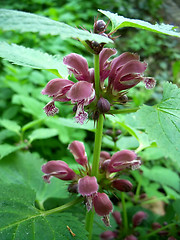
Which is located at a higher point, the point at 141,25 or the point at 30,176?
the point at 141,25

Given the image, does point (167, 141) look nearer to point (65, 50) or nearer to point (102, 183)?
point (102, 183)

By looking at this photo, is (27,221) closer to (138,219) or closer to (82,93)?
(82,93)

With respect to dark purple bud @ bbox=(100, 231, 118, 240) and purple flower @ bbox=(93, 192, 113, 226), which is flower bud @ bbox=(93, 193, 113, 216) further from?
dark purple bud @ bbox=(100, 231, 118, 240)

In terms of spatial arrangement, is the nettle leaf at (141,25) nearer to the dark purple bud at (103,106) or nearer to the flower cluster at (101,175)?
the dark purple bud at (103,106)

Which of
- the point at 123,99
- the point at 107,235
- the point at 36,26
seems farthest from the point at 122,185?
the point at 36,26

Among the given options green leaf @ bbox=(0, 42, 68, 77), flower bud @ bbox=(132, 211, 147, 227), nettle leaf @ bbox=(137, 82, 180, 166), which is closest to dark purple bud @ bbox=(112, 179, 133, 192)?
nettle leaf @ bbox=(137, 82, 180, 166)

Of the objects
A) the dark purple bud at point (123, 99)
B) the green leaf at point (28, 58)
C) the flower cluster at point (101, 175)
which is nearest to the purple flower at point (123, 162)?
the flower cluster at point (101, 175)

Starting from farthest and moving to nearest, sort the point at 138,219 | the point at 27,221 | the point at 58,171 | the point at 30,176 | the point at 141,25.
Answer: the point at 138,219
the point at 30,176
the point at 58,171
the point at 27,221
the point at 141,25
